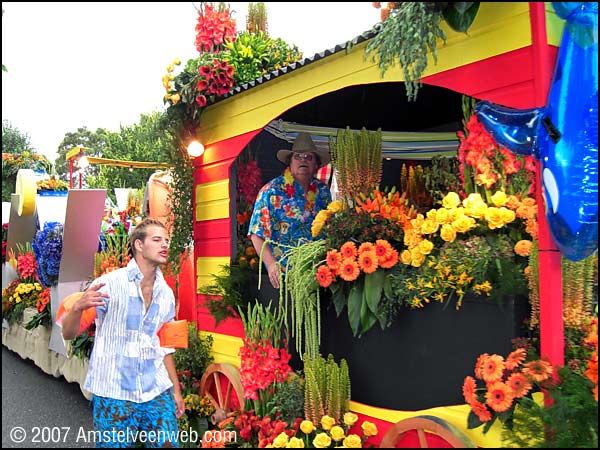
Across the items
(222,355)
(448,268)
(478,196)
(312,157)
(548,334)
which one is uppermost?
(312,157)

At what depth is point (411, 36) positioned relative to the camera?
8.25ft

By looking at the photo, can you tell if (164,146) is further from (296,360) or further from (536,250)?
(536,250)

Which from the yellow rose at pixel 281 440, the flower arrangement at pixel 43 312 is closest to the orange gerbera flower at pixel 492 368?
the yellow rose at pixel 281 440

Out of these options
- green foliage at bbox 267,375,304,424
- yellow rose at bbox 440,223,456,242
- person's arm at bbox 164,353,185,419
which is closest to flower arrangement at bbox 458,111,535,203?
yellow rose at bbox 440,223,456,242

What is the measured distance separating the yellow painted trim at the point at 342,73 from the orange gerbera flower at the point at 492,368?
4.50 feet

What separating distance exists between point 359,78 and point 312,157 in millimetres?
1102

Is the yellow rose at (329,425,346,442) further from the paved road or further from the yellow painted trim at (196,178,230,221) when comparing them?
the paved road

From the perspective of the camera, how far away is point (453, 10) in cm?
247

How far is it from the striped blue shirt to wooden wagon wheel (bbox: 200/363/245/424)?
3.72 feet

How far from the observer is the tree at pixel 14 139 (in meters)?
22.5

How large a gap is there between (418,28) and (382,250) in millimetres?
1096

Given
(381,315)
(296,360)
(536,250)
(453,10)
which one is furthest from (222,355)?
(453,10)

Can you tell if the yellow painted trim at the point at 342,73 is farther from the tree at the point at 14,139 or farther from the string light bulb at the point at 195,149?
the tree at the point at 14,139

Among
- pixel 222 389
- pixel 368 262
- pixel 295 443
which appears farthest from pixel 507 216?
pixel 222 389
